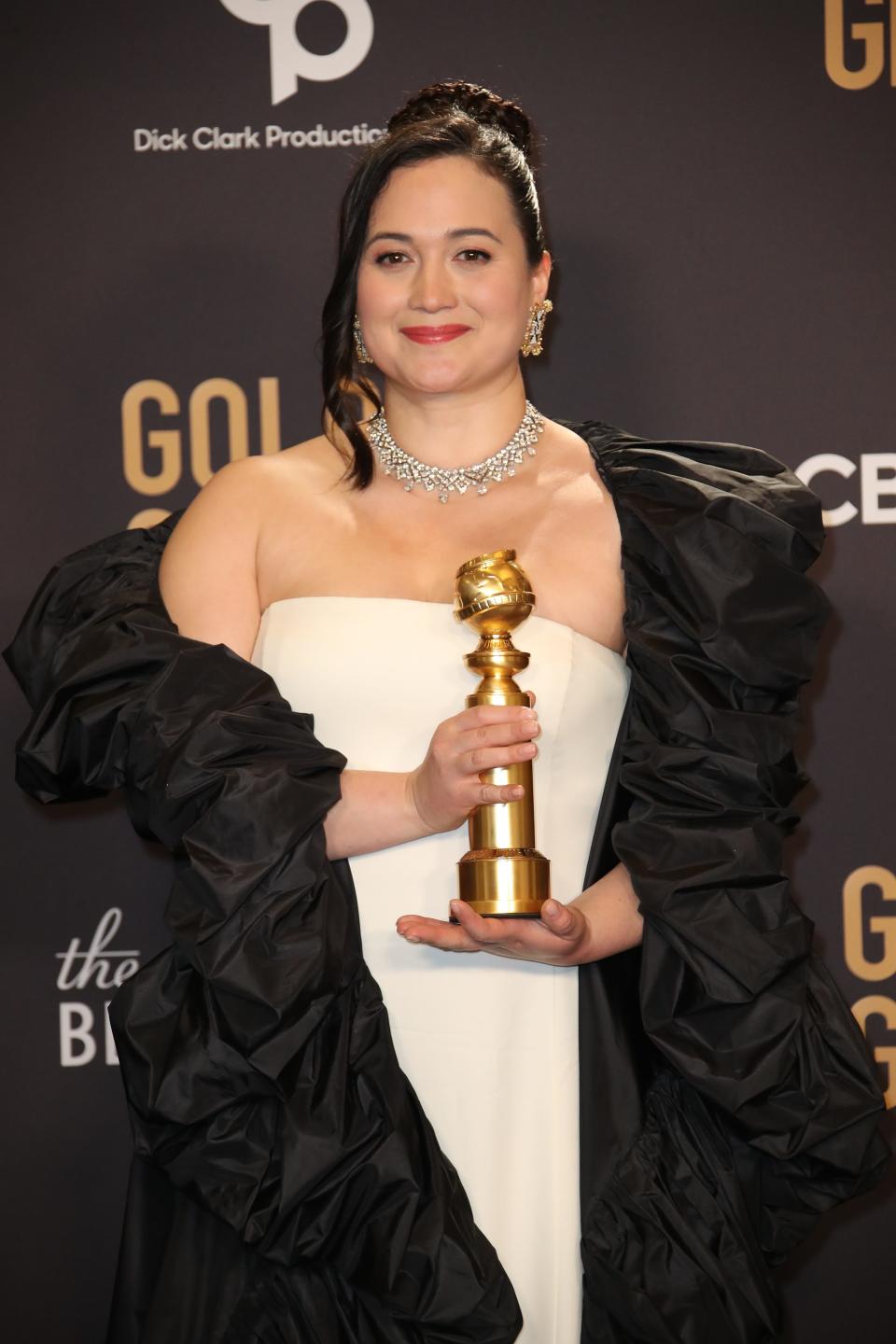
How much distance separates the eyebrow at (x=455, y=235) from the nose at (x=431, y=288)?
42mm

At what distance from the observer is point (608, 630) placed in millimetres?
2244

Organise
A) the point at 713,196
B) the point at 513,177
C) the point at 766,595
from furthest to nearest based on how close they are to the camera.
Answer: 1. the point at 713,196
2. the point at 513,177
3. the point at 766,595

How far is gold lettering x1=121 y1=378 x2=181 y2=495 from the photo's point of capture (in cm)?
289

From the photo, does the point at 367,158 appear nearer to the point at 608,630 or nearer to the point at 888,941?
the point at 608,630

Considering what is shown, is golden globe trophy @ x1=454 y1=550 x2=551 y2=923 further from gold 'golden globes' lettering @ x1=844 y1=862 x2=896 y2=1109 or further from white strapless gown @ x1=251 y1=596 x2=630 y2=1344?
gold 'golden globes' lettering @ x1=844 y1=862 x2=896 y2=1109

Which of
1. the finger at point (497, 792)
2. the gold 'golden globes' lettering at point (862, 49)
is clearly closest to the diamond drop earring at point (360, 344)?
the finger at point (497, 792)

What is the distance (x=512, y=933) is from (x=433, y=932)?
0.10 meters

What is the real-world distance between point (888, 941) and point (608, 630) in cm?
101

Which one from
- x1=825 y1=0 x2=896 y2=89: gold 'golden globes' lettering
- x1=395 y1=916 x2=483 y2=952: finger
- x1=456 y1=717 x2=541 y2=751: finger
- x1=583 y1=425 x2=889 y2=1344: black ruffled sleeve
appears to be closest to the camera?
x1=456 y1=717 x2=541 y2=751: finger

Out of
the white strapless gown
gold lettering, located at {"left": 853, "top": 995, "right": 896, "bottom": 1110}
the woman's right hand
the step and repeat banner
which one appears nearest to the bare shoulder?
the white strapless gown

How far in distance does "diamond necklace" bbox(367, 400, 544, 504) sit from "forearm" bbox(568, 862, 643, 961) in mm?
615

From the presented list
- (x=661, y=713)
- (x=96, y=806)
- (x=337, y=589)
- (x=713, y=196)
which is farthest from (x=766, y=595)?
(x=96, y=806)

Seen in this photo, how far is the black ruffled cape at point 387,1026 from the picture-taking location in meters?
1.96

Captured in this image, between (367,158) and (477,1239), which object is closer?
(477,1239)
